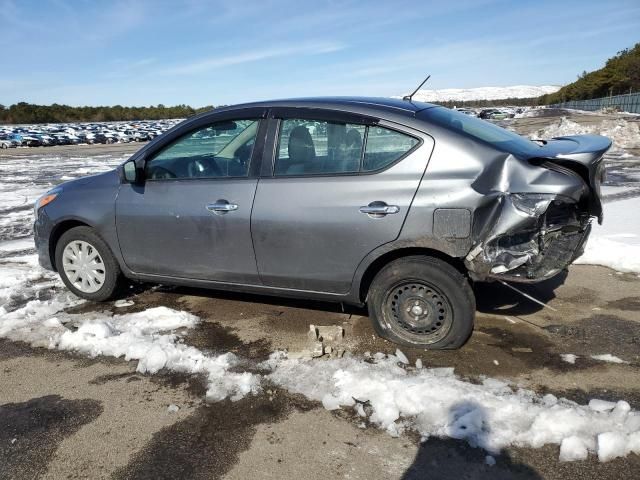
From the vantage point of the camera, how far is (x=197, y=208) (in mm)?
3992

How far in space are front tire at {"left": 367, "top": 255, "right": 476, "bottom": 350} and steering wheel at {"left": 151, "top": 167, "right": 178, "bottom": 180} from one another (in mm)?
1997

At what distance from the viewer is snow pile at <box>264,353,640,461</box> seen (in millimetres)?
2568

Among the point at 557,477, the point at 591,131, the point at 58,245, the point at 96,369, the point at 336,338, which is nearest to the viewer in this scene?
the point at 557,477

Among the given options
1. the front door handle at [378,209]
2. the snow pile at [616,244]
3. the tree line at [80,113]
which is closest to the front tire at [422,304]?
the front door handle at [378,209]

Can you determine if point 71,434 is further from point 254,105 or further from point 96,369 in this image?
point 254,105

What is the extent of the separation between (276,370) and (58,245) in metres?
2.73

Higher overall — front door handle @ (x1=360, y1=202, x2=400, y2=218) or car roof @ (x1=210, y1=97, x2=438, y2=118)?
car roof @ (x1=210, y1=97, x2=438, y2=118)

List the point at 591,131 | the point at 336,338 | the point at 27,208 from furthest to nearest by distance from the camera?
1. the point at 591,131
2. the point at 27,208
3. the point at 336,338

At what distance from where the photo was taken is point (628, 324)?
3.97 meters

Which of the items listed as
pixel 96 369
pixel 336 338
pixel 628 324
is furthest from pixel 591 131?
pixel 96 369

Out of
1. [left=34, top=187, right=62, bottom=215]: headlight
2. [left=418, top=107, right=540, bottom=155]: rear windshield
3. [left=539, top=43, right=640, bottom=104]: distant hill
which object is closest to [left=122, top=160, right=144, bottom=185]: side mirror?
[left=34, top=187, right=62, bottom=215]: headlight

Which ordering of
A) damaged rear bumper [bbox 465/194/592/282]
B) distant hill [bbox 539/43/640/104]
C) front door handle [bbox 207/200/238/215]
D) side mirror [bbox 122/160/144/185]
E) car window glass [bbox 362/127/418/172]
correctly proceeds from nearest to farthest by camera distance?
damaged rear bumper [bbox 465/194/592/282]
car window glass [bbox 362/127/418/172]
front door handle [bbox 207/200/238/215]
side mirror [bbox 122/160/144/185]
distant hill [bbox 539/43/640/104]

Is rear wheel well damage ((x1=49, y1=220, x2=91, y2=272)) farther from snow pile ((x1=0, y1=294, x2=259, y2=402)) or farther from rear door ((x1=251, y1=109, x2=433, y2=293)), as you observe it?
rear door ((x1=251, y1=109, x2=433, y2=293))

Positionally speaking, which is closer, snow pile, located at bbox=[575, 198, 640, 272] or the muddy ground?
the muddy ground
